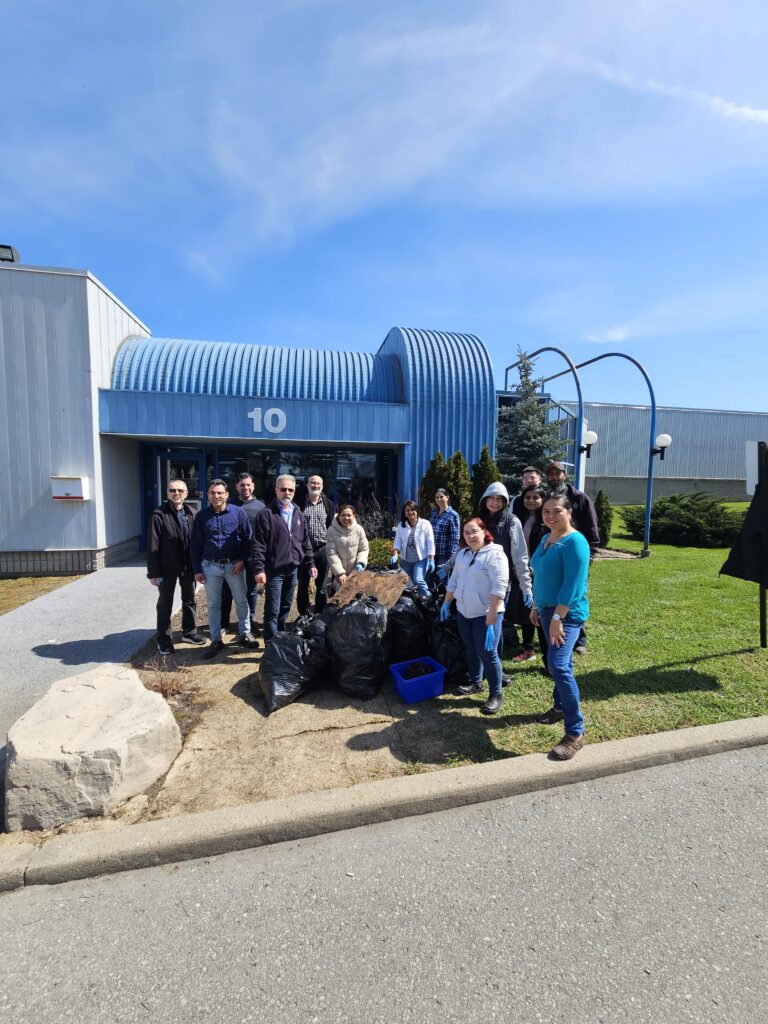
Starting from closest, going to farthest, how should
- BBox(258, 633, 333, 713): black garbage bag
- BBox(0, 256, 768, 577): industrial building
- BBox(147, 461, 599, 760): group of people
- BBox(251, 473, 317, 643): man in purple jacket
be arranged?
BBox(147, 461, 599, 760): group of people < BBox(258, 633, 333, 713): black garbage bag < BBox(251, 473, 317, 643): man in purple jacket < BBox(0, 256, 768, 577): industrial building

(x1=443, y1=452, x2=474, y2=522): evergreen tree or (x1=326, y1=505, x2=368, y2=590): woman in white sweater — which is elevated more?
(x1=443, y1=452, x2=474, y2=522): evergreen tree

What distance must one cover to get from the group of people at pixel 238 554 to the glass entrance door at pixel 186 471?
676 cm

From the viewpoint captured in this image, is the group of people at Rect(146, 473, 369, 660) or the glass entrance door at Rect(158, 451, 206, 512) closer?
the group of people at Rect(146, 473, 369, 660)

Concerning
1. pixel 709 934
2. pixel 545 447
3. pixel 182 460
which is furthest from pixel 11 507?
pixel 545 447

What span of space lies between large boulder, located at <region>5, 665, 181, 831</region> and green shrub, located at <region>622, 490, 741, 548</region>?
47.4 ft

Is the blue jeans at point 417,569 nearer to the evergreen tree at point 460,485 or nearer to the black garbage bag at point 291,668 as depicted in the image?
the black garbage bag at point 291,668

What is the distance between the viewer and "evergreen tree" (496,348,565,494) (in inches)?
590

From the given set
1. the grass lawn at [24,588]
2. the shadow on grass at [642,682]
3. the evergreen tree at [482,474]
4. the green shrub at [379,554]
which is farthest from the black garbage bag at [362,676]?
the evergreen tree at [482,474]

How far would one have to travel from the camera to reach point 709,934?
2.06 metres

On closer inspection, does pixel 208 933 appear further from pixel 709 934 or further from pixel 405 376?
pixel 405 376

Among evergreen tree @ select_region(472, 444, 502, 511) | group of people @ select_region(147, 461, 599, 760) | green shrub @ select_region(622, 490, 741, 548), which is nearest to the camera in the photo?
group of people @ select_region(147, 461, 599, 760)

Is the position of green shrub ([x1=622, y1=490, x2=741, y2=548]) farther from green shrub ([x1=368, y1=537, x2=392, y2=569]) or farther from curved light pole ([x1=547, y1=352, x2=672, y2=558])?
green shrub ([x1=368, y1=537, x2=392, y2=569])

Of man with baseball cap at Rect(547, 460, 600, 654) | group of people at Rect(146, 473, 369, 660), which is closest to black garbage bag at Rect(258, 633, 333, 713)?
group of people at Rect(146, 473, 369, 660)

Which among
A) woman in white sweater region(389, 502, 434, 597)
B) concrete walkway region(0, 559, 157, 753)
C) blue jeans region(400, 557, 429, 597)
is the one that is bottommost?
concrete walkway region(0, 559, 157, 753)
